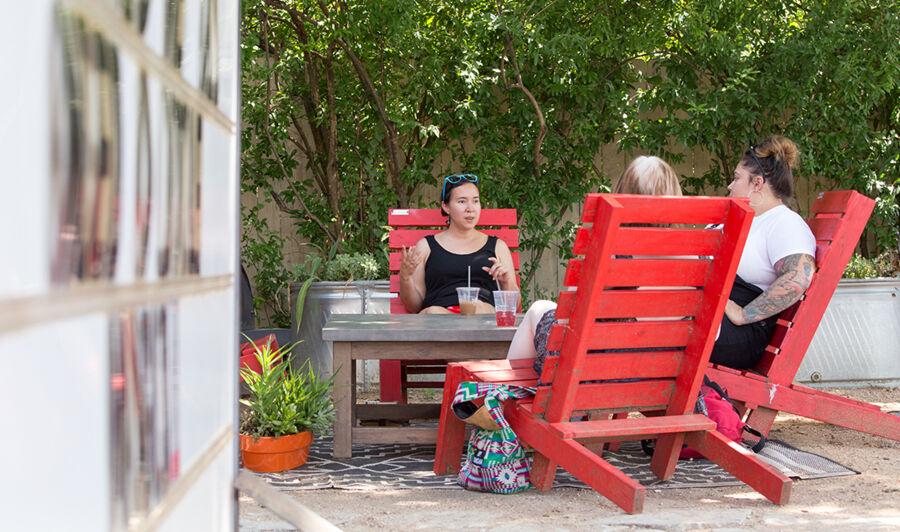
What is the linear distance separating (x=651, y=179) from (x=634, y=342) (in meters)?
0.65

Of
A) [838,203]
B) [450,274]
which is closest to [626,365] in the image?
[838,203]

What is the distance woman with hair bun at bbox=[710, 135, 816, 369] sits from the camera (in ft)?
12.1

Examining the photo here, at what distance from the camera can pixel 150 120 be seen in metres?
0.82

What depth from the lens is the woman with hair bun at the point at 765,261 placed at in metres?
3.70

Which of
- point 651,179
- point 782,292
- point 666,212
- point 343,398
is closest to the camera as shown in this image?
point 666,212

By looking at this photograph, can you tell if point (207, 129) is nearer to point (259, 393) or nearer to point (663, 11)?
point (259, 393)

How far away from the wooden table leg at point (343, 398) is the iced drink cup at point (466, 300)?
592mm

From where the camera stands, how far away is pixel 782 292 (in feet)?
12.1

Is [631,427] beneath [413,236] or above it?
beneath

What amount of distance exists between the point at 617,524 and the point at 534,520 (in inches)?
9.4

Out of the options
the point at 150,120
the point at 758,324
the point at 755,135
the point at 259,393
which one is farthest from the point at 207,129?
the point at 755,135

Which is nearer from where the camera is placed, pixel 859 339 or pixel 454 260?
pixel 454 260

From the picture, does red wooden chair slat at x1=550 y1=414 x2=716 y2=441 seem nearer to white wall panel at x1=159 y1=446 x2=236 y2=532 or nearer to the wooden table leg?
the wooden table leg

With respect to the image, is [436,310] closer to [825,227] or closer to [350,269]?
[350,269]
